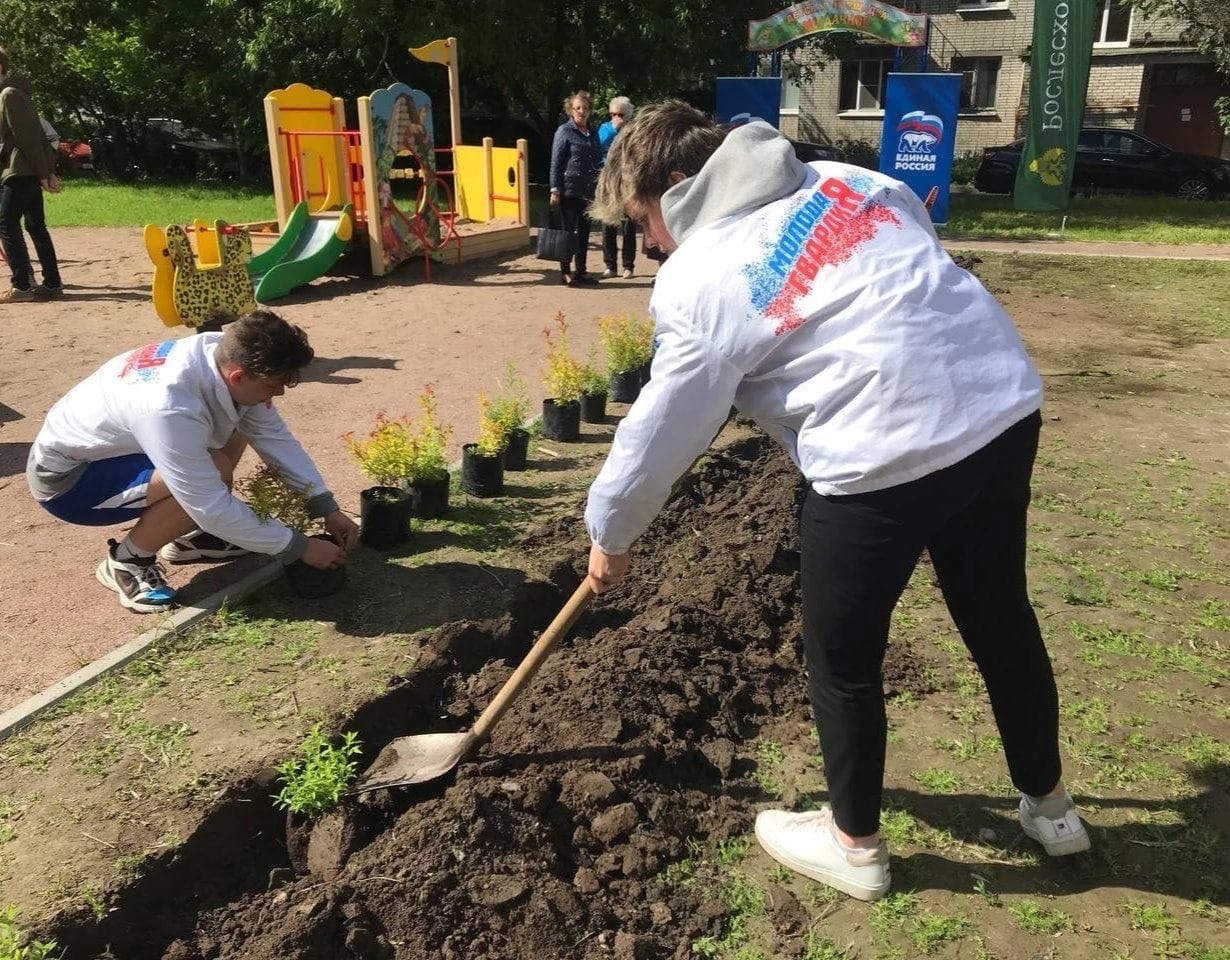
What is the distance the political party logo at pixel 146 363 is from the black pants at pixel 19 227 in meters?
6.72

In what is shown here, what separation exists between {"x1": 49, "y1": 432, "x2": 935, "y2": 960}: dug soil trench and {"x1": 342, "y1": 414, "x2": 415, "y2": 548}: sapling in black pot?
0.77 meters

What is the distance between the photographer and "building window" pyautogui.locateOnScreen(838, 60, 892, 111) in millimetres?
30766

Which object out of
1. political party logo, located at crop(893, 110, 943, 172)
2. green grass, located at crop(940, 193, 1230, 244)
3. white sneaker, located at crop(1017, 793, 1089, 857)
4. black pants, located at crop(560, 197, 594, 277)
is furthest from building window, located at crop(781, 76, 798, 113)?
white sneaker, located at crop(1017, 793, 1089, 857)

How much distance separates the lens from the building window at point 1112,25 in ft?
92.5

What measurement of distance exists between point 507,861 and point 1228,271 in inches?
503

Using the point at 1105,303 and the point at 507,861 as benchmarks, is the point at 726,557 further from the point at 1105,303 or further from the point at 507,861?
the point at 1105,303

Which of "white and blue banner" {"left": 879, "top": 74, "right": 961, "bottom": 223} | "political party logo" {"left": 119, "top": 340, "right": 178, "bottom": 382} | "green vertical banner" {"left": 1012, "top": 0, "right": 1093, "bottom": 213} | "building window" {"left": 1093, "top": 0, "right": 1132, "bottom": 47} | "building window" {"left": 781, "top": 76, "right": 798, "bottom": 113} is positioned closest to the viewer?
"political party logo" {"left": 119, "top": 340, "right": 178, "bottom": 382}

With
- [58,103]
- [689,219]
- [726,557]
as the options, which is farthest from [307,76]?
[689,219]

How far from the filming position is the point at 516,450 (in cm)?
525

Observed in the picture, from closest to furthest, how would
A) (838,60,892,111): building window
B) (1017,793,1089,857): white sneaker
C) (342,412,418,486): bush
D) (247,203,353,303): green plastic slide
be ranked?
1. (1017,793,1089,857): white sneaker
2. (342,412,418,486): bush
3. (247,203,353,303): green plastic slide
4. (838,60,892,111): building window

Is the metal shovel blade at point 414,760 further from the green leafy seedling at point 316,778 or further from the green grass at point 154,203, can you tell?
the green grass at point 154,203

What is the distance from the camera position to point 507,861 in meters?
2.52

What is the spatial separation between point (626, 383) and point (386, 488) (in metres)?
2.32

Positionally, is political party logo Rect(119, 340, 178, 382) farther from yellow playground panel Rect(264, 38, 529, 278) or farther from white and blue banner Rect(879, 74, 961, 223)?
white and blue banner Rect(879, 74, 961, 223)
